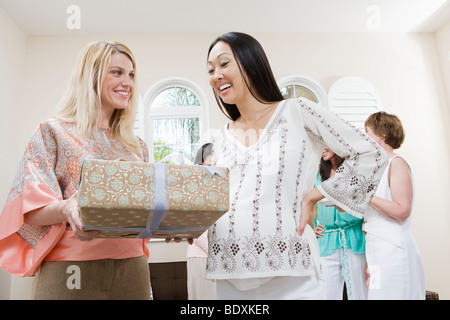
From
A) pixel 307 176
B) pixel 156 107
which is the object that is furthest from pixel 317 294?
pixel 156 107

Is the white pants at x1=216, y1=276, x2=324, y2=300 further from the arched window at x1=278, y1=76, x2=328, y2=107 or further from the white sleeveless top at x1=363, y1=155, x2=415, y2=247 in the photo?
the arched window at x1=278, y1=76, x2=328, y2=107

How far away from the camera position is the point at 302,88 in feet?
13.4

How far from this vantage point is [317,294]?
0.92 m

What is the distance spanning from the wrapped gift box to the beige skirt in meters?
0.27

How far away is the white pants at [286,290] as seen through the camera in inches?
36.1

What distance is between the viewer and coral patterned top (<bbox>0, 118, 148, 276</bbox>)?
0.98 meters

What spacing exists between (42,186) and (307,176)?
73cm

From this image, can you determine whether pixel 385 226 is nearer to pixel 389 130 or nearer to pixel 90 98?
pixel 389 130

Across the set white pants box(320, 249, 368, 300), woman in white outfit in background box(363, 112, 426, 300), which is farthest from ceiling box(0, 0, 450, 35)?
white pants box(320, 249, 368, 300)

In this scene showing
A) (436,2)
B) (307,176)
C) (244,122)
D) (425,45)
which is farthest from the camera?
(425,45)

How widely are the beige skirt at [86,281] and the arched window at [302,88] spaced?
321cm

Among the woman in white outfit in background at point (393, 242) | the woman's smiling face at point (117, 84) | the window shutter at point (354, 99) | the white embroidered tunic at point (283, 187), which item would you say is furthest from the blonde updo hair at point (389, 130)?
the window shutter at point (354, 99)

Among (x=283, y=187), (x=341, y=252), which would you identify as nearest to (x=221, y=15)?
(x=341, y=252)

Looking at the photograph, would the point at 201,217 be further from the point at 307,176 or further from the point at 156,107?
the point at 156,107
